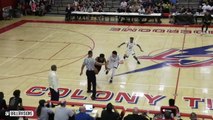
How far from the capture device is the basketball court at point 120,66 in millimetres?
13055

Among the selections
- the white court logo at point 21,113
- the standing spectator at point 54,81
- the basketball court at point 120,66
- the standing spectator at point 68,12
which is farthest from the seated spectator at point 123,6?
the white court logo at point 21,113

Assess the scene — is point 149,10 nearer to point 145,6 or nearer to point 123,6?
point 145,6

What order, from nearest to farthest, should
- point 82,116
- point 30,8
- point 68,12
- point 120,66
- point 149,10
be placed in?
point 82,116 < point 120,66 < point 149,10 < point 68,12 < point 30,8

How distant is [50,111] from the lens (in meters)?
8.95

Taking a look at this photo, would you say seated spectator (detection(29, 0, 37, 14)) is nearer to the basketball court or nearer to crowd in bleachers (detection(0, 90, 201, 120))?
the basketball court

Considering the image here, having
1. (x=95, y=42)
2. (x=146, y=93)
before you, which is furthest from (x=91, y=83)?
(x=95, y=42)

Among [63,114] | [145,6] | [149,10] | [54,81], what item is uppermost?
[145,6]

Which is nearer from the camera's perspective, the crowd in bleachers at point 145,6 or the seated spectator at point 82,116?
the seated spectator at point 82,116

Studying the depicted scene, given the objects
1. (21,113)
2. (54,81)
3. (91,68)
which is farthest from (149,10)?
(21,113)

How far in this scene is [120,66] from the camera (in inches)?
649

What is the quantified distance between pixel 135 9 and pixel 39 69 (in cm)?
1291

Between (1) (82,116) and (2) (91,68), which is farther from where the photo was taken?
(2) (91,68)

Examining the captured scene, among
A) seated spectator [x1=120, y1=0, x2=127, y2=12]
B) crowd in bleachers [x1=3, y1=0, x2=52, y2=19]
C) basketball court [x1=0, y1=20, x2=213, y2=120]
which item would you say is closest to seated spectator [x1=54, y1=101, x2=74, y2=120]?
basketball court [x1=0, y1=20, x2=213, y2=120]

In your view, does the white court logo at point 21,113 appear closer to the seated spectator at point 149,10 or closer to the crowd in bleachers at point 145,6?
the seated spectator at point 149,10
